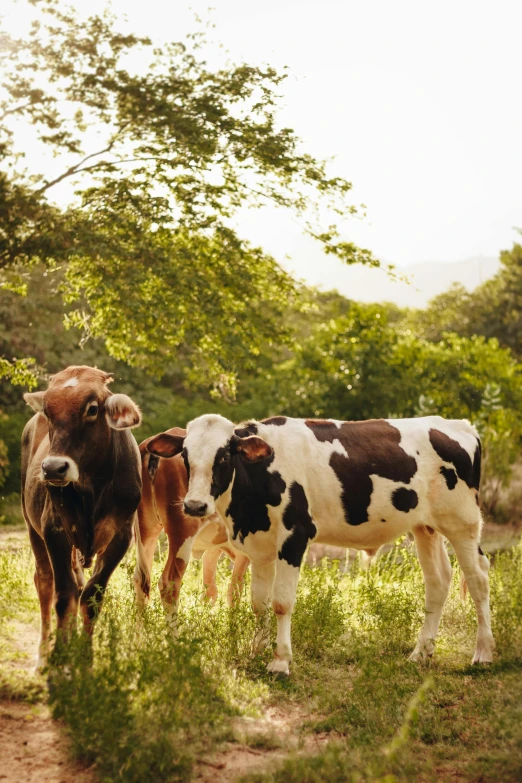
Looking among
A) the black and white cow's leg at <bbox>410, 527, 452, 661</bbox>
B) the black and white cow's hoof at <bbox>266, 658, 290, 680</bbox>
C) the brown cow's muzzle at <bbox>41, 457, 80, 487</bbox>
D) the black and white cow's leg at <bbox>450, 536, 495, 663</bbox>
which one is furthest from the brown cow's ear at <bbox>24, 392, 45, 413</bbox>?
the black and white cow's leg at <bbox>450, 536, 495, 663</bbox>

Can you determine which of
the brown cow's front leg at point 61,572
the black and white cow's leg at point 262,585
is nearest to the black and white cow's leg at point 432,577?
the black and white cow's leg at point 262,585

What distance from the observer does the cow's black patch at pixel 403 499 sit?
736 cm

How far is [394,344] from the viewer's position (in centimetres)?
1970

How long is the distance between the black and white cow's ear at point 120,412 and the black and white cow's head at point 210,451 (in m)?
0.70

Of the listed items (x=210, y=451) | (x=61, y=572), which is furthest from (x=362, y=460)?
(x=61, y=572)

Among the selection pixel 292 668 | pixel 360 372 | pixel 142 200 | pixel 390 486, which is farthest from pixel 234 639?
pixel 360 372

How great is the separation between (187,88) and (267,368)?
55.1 feet

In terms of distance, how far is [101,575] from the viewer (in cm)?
641

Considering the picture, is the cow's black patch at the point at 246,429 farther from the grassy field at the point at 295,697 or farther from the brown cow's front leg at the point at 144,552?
the grassy field at the point at 295,697

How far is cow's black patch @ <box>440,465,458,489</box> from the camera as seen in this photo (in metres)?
7.54

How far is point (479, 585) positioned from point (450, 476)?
3.21 feet

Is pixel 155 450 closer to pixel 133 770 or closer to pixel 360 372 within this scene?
pixel 133 770

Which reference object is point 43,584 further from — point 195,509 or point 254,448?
point 254,448

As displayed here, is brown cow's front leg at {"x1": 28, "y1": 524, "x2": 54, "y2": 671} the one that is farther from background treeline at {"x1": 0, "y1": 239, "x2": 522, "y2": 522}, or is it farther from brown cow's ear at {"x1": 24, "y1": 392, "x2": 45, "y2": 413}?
background treeline at {"x1": 0, "y1": 239, "x2": 522, "y2": 522}
